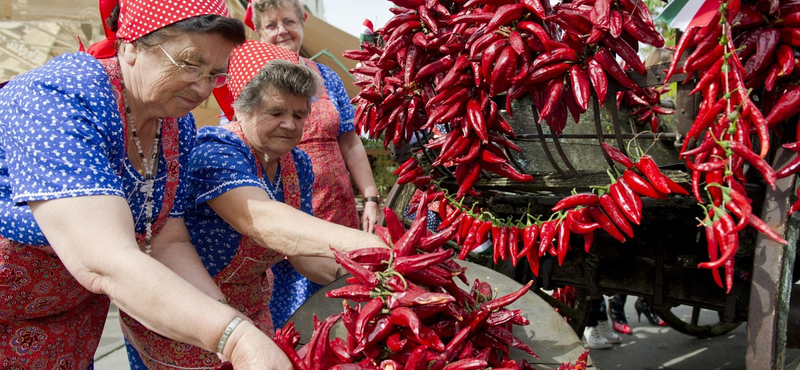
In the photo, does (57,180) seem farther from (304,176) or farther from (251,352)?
(304,176)

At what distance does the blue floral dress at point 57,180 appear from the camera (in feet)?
3.99

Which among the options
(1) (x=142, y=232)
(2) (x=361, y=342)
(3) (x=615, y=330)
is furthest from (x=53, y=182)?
(3) (x=615, y=330)

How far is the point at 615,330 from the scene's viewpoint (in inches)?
163

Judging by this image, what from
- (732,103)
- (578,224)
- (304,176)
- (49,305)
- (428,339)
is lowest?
(49,305)

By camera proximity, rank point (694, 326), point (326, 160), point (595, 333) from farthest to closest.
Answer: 1. point (595, 333)
2. point (694, 326)
3. point (326, 160)

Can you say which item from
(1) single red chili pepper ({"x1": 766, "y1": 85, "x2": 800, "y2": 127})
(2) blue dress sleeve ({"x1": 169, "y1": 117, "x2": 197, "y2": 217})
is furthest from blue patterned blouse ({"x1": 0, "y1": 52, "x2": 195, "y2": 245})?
(1) single red chili pepper ({"x1": 766, "y1": 85, "x2": 800, "y2": 127})

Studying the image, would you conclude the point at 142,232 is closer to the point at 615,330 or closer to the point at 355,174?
the point at 355,174

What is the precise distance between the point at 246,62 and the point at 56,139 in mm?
812

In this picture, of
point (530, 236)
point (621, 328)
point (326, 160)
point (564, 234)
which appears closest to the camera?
point (564, 234)

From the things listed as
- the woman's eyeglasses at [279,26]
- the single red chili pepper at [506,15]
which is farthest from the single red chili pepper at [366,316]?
the woman's eyeglasses at [279,26]

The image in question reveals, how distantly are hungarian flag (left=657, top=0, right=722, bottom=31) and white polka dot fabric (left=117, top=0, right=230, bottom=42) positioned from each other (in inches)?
45.7

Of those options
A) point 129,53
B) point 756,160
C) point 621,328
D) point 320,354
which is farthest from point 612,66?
point 621,328

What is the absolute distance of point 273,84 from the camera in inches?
73.8

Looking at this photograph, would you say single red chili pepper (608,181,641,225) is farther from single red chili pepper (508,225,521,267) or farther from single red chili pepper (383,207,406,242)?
single red chili pepper (383,207,406,242)
